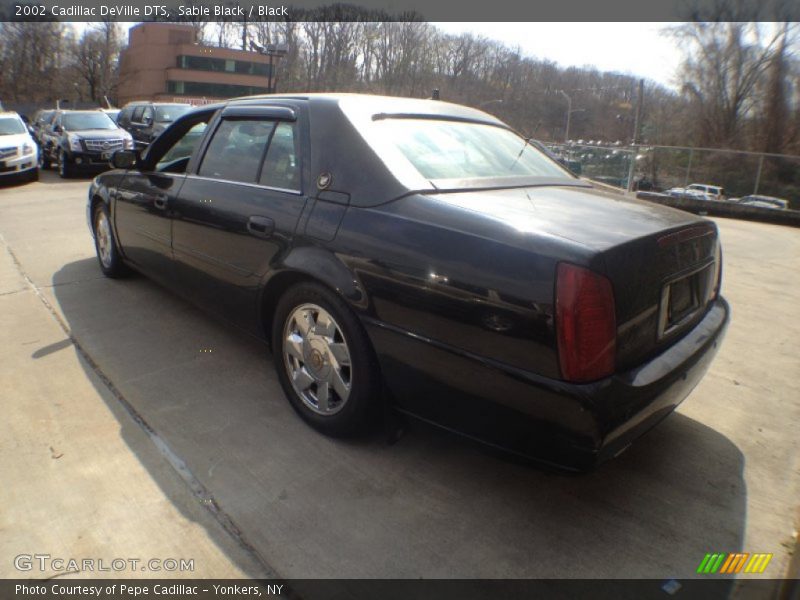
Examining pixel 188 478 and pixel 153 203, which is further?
pixel 153 203

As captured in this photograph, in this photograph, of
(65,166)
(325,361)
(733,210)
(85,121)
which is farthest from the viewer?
(85,121)

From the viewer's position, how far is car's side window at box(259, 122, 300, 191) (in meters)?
2.93

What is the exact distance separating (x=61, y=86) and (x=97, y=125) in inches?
1955

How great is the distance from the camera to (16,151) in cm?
1240

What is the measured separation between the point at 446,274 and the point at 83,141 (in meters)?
14.6

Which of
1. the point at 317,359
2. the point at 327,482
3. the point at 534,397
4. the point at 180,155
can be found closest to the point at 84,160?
the point at 180,155

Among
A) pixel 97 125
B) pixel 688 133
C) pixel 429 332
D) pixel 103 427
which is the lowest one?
pixel 103 427

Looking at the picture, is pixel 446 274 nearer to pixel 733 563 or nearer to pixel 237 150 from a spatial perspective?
pixel 733 563

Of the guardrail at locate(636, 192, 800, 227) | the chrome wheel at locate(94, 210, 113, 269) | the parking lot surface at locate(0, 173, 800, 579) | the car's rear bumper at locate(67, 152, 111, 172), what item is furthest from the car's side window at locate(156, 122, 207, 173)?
the car's rear bumper at locate(67, 152, 111, 172)

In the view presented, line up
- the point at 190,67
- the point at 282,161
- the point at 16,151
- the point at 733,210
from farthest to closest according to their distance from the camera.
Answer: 1. the point at 190,67
2. the point at 733,210
3. the point at 16,151
4. the point at 282,161

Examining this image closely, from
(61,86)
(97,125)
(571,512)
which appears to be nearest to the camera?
(571,512)

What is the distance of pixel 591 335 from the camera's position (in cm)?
193

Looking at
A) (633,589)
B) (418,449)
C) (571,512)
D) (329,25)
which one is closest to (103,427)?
(418,449)

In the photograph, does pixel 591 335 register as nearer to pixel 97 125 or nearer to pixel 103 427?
pixel 103 427
